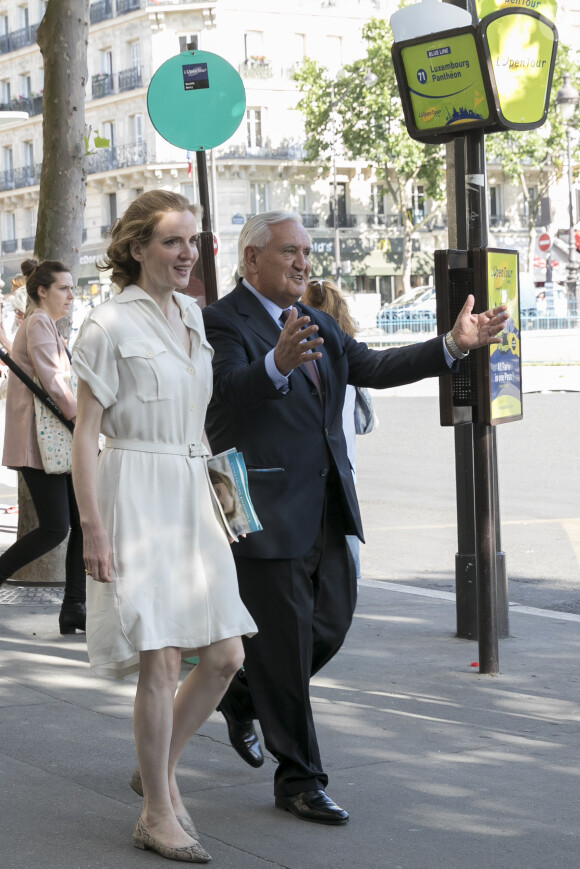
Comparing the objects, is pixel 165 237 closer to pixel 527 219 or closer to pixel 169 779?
pixel 169 779

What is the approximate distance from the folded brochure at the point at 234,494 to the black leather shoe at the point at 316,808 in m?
0.84

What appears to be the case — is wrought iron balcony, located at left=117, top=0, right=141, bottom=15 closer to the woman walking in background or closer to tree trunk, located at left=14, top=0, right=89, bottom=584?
tree trunk, located at left=14, top=0, right=89, bottom=584

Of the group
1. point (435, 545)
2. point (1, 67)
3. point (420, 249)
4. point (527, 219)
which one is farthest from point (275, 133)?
point (435, 545)

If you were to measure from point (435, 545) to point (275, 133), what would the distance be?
180 ft

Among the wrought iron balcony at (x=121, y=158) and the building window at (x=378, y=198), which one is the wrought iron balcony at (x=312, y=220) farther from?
the wrought iron balcony at (x=121, y=158)

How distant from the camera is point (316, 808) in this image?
163 inches

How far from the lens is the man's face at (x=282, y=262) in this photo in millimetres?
4371

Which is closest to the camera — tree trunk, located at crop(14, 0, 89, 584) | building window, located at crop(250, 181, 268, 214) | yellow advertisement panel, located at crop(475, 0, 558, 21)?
yellow advertisement panel, located at crop(475, 0, 558, 21)

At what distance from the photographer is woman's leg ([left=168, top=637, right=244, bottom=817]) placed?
3982mm

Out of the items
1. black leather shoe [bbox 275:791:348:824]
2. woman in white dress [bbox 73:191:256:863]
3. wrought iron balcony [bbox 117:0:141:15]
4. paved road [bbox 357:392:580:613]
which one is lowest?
paved road [bbox 357:392:580:613]

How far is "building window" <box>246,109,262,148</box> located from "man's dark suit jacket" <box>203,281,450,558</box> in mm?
59009

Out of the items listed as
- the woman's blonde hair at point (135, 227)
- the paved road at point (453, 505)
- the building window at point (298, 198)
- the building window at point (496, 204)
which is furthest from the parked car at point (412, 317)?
the woman's blonde hair at point (135, 227)

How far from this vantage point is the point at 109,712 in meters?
5.42

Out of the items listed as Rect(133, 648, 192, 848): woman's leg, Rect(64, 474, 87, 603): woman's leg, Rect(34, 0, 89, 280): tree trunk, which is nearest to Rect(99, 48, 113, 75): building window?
Rect(34, 0, 89, 280): tree trunk
